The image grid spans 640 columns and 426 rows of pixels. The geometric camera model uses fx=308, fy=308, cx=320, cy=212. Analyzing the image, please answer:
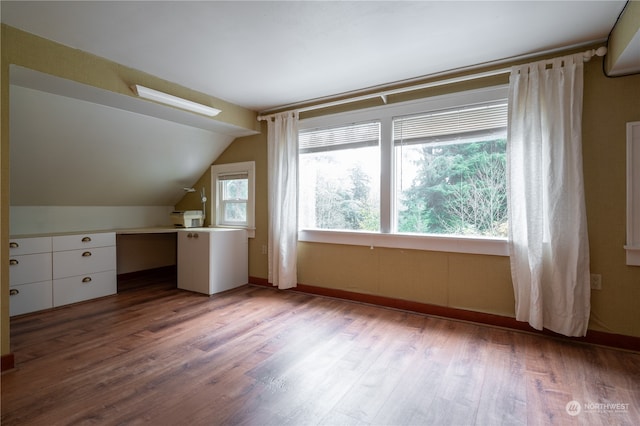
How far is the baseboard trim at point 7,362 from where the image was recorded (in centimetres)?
207

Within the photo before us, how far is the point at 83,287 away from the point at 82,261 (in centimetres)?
30

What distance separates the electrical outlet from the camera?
2.44 m

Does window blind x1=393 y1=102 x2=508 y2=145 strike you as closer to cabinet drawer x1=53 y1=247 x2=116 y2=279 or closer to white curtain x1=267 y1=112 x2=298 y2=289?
white curtain x1=267 y1=112 x2=298 y2=289

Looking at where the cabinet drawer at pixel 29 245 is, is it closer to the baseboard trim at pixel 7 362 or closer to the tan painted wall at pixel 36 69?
the tan painted wall at pixel 36 69

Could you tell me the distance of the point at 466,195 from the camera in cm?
300

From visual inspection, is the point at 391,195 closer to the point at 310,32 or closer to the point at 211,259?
the point at 310,32

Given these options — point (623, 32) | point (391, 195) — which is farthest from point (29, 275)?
point (623, 32)

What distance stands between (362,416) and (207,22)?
2.67 meters

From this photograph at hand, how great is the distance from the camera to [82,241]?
11.7 ft

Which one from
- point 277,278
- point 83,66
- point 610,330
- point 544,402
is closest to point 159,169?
point 83,66

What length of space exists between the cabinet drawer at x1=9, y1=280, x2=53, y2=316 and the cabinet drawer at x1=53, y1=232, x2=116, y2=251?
0.40 metres

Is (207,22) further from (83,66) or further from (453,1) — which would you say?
(453,1)

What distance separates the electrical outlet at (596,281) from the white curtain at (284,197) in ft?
9.37

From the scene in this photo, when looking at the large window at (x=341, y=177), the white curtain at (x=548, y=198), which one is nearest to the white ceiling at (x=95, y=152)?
the large window at (x=341, y=177)
